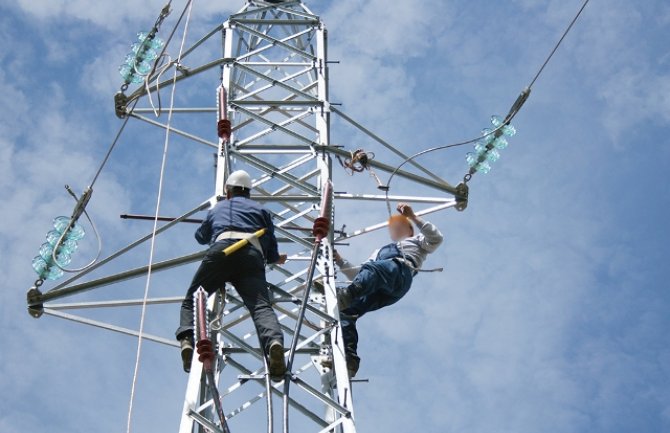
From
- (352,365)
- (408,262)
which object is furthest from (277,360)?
(408,262)

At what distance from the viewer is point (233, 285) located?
10.7 metres

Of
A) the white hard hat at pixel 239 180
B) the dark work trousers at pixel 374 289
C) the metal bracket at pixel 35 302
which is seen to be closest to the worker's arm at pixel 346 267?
the dark work trousers at pixel 374 289

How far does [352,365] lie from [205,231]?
234 centimetres

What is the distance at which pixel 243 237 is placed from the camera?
10711 millimetres

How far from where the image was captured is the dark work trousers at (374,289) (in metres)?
12.8

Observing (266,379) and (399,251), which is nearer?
(266,379)

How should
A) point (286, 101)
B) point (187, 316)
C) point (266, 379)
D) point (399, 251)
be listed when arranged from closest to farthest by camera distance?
1. point (266, 379)
2. point (187, 316)
3. point (399, 251)
4. point (286, 101)

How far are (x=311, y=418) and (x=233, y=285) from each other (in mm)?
1650

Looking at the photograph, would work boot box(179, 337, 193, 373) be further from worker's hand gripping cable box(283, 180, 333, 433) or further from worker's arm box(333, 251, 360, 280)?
worker's arm box(333, 251, 360, 280)

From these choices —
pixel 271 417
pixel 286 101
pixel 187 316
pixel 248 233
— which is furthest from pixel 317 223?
pixel 286 101

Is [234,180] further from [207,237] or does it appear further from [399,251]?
[399,251]

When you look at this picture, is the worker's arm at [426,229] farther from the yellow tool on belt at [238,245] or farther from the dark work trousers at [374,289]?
the yellow tool on belt at [238,245]

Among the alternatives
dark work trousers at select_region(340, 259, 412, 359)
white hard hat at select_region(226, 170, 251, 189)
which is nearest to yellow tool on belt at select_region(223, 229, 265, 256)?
white hard hat at select_region(226, 170, 251, 189)

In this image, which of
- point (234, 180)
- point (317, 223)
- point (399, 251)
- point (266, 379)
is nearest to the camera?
point (266, 379)
